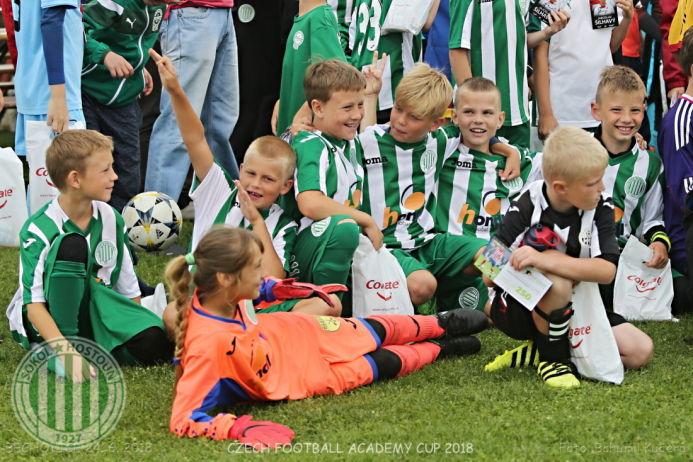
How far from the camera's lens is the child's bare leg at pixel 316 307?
364 centimetres

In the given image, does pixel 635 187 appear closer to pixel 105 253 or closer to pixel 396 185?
pixel 396 185

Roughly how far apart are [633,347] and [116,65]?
332cm

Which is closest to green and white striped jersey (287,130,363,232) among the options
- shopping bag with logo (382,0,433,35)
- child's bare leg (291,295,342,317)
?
child's bare leg (291,295,342,317)

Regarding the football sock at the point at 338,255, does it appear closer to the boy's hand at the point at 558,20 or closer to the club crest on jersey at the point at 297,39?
the club crest on jersey at the point at 297,39

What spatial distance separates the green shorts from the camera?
163 inches

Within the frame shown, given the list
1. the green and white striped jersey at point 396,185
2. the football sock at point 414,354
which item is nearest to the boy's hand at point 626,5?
the green and white striped jersey at point 396,185

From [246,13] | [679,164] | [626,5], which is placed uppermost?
[626,5]

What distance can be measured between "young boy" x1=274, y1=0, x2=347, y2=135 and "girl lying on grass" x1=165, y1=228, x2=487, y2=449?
1572 millimetres

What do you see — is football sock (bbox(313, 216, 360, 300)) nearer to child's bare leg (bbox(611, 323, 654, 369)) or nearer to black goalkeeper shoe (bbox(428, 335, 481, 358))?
black goalkeeper shoe (bbox(428, 335, 481, 358))

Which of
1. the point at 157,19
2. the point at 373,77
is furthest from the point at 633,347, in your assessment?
the point at 157,19

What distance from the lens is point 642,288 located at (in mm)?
4219

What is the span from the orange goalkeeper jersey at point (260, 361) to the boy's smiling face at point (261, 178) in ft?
2.53

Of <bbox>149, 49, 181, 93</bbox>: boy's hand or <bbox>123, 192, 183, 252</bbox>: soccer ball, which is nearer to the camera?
<bbox>149, 49, 181, 93</bbox>: boy's hand

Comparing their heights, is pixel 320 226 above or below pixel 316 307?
above
